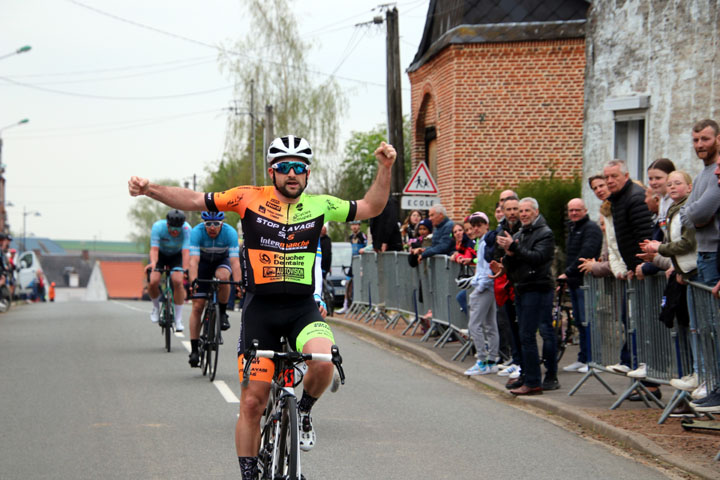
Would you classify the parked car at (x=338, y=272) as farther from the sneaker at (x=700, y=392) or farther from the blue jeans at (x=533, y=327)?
the sneaker at (x=700, y=392)

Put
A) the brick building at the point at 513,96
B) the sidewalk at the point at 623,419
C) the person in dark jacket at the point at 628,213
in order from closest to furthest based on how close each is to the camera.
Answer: the sidewalk at the point at 623,419, the person in dark jacket at the point at 628,213, the brick building at the point at 513,96

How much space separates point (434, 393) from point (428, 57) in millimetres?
17731

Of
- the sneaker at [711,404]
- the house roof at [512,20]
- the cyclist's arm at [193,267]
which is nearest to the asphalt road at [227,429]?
the sneaker at [711,404]

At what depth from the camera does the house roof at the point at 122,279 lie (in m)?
114

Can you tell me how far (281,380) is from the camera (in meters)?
5.95

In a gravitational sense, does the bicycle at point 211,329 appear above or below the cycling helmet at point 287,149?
below

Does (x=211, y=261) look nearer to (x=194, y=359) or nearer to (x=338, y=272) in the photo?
(x=194, y=359)

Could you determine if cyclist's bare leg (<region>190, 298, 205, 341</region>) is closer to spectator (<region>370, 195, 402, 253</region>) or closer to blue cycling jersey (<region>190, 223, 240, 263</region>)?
blue cycling jersey (<region>190, 223, 240, 263</region>)

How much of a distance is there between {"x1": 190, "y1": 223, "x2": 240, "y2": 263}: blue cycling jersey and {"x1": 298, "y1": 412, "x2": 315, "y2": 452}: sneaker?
21.1ft

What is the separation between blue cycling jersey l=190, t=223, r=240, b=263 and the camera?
39.8 ft

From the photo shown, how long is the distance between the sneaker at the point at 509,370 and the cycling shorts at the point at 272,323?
21.8ft

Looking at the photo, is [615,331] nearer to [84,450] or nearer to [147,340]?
[84,450]

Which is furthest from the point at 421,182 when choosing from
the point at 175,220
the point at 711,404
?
the point at 711,404

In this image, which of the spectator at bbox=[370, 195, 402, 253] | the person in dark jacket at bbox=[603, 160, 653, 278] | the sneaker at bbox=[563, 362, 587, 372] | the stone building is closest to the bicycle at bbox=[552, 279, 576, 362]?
the sneaker at bbox=[563, 362, 587, 372]
